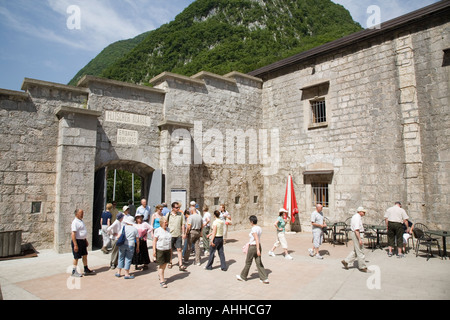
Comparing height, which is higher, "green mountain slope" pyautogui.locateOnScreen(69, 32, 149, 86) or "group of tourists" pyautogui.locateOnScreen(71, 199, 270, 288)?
"green mountain slope" pyautogui.locateOnScreen(69, 32, 149, 86)

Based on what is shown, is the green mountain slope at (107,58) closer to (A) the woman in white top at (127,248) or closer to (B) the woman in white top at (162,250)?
(A) the woman in white top at (127,248)

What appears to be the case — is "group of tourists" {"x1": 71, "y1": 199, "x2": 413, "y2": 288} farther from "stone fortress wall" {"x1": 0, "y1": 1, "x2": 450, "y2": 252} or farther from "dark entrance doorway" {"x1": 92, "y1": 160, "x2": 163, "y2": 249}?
"stone fortress wall" {"x1": 0, "y1": 1, "x2": 450, "y2": 252}

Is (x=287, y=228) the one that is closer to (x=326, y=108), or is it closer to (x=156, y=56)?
(x=326, y=108)

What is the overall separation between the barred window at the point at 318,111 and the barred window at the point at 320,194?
2.86 meters

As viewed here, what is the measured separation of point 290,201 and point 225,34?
47091 millimetres

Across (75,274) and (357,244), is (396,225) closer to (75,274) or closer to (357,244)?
(357,244)

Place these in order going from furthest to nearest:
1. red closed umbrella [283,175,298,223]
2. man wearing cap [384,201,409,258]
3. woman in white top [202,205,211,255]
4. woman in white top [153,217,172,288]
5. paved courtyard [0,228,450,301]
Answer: red closed umbrella [283,175,298,223], woman in white top [202,205,211,255], man wearing cap [384,201,409,258], woman in white top [153,217,172,288], paved courtyard [0,228,450,301]

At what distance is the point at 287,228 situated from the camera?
13.8 meters

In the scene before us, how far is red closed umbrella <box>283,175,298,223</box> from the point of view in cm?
1325

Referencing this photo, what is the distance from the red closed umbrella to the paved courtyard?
15.0 feet

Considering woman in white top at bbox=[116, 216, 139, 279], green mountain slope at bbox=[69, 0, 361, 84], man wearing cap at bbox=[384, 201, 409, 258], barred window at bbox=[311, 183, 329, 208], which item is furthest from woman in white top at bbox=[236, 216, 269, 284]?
green mountain slope at bbox=[69, 0, 361, 84]

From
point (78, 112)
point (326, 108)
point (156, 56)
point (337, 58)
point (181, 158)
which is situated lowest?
point (181, 158)
